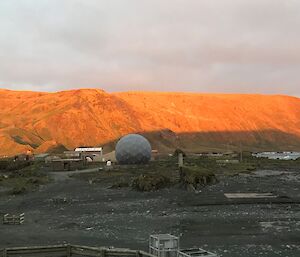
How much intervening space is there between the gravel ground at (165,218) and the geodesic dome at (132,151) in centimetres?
2485

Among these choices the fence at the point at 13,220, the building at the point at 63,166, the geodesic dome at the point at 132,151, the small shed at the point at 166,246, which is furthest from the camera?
the building at the point at 63,166

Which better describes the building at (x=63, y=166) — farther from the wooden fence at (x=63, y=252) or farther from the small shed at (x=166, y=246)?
the small shed at (x=166, y=246)

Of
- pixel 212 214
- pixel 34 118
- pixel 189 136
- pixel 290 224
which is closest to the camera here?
pixel 290 224

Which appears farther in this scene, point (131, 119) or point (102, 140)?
point (131, 119)

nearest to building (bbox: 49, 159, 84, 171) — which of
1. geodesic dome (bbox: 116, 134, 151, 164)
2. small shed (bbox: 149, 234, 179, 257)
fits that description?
geodesic dome (bbox: 116, 134, 151, 164)

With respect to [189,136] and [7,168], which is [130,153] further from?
[189,136]

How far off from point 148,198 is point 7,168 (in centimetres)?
4232

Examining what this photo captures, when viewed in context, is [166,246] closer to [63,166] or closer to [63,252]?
[63,252]

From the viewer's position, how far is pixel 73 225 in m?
25.8

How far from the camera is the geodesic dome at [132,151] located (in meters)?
68.0

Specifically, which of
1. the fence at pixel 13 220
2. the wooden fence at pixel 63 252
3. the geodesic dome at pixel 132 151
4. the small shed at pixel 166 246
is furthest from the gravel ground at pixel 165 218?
the geodesic dome at pixel 132 151

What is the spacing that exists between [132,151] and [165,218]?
134ft

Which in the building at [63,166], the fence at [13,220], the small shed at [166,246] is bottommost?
the building at [63,166]

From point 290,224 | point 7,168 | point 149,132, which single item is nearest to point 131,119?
point 149,132
